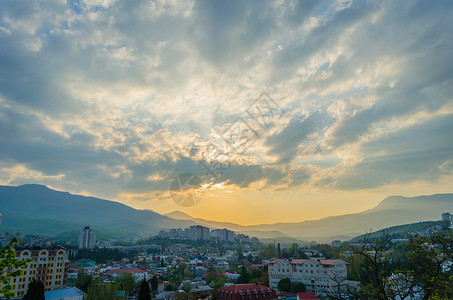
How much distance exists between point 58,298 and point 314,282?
931 inches

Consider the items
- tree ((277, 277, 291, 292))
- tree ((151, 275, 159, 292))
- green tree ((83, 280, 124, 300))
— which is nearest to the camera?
green tree ((83, 280, 124, 300))

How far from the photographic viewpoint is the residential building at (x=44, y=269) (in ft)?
83.2

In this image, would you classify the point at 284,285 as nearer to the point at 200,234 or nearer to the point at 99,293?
the point at 99,293

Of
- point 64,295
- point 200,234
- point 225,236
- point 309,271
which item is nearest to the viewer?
point 64,295

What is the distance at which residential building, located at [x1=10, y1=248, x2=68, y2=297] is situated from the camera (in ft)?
83.2

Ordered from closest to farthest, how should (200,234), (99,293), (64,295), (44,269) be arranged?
(99,293) < (64,295) < (44,269) < (200,234)

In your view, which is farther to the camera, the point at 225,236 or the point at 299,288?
the point at 225,236

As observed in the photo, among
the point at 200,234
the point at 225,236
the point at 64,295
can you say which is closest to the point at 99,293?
the point at 64,295

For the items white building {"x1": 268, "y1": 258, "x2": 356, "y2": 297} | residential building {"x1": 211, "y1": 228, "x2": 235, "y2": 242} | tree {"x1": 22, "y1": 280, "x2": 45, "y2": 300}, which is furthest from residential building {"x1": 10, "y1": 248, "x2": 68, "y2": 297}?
residential building {"x1": 211, "y1": 228, "x2": 235, "y2": 242}

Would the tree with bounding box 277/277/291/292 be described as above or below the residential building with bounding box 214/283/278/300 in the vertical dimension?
below

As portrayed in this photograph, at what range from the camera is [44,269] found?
1067 inches

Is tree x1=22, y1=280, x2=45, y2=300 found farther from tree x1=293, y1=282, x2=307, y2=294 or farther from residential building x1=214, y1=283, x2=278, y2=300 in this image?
tree x1=293, y1=282, x2=307, y2=294

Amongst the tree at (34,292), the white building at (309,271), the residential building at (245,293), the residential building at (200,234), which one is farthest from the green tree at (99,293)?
the residential building at (200,234)

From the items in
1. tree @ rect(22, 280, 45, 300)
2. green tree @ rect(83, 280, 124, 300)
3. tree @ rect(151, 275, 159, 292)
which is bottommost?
tree @ rect(151, 275, 159, 292)
